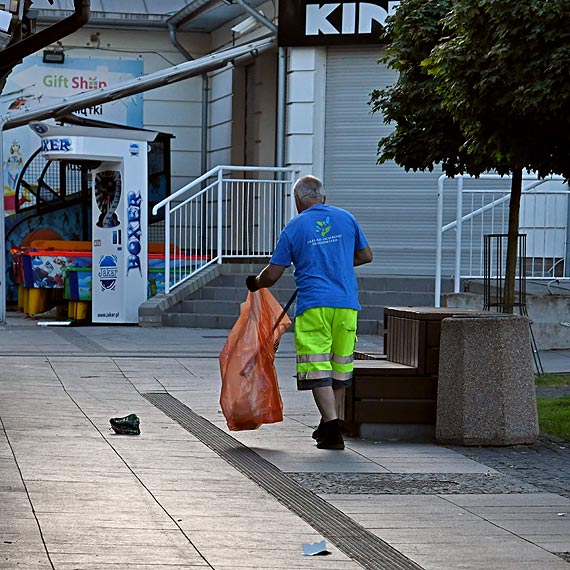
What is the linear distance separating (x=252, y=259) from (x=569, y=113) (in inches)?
404

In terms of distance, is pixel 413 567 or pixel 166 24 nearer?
pixel 413 567

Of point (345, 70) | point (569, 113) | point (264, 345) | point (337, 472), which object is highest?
point (345, 70)

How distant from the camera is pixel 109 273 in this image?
17625 mm

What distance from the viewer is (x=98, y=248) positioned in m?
17.8

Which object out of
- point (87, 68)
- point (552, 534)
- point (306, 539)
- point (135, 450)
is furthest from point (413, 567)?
point (87, 68)

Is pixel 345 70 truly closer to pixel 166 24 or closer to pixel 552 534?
pixel 166 24

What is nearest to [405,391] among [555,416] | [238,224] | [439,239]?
[555,416]

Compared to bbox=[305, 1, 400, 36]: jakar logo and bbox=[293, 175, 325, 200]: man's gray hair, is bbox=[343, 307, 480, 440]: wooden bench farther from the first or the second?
bbox=[305, 1, 400, 36]: jakar logo

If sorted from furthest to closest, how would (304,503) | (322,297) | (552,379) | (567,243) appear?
(567,243) < (552,379) < (322,297) < (304,503)

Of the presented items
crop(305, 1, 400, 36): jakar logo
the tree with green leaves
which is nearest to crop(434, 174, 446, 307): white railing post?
crop(305, 1, 400, 36): jakar logo

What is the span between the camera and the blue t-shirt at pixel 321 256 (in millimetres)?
8328

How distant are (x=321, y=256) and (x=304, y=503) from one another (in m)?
2.20

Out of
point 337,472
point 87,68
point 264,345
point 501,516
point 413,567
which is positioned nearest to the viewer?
point 413,567

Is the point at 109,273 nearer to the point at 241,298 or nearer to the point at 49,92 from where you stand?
the point at 241,298
